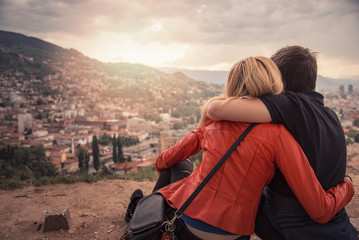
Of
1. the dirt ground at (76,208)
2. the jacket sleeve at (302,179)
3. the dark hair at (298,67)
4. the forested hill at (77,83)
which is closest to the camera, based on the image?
the jacket sleeve at (302,179)

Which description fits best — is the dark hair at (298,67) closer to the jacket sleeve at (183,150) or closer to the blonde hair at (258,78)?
the blonde hair at (258,78)

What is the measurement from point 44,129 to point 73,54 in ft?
156

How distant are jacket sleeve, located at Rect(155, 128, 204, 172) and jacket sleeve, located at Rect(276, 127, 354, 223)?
53 centimetres

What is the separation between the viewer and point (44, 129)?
34.1 m

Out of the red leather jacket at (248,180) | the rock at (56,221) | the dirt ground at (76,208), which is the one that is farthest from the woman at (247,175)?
the rock at (56,221)

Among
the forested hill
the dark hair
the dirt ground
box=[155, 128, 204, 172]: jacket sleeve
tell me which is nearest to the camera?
the dark hair

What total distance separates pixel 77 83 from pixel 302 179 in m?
61.6

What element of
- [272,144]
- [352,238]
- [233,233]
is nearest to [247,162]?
[272,144]

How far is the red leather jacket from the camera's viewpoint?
93cm

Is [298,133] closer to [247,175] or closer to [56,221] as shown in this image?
[247,175]

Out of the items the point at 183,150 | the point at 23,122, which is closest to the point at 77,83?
the point at 23,122

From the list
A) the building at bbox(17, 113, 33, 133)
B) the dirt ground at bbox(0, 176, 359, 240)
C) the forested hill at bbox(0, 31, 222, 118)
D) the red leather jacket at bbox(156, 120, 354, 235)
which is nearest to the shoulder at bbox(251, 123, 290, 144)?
the red leather jacket at bbox(156, 120, 354, 235)

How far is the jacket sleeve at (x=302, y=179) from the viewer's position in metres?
0.92

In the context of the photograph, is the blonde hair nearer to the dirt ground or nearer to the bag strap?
the bag strap
